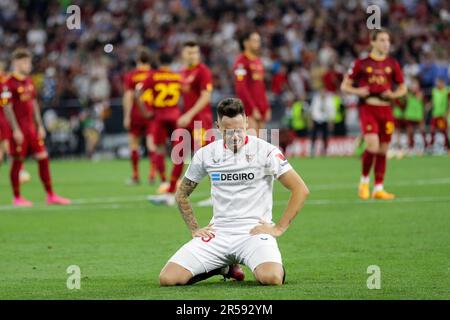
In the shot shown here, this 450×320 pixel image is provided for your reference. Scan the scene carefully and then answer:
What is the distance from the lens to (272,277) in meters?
8.43

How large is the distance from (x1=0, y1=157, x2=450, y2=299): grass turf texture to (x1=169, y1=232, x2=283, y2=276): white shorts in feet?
0.65

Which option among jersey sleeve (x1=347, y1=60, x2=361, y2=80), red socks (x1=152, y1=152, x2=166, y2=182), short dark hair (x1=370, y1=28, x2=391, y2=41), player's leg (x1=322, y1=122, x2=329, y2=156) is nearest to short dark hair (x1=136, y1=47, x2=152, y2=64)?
red socks (x1=152, y1=152, x2=166, y2=182)

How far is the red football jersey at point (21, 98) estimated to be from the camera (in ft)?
A: 55.1

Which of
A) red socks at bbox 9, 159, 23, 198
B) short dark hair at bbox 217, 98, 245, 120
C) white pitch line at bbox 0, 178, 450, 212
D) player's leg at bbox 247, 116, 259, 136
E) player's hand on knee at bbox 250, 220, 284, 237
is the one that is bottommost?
white pitch line at bbox 0, 178, 450, 212

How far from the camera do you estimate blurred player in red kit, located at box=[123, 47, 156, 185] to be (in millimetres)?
20094

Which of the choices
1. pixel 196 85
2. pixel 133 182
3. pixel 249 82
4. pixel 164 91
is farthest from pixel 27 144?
pixel 133 182

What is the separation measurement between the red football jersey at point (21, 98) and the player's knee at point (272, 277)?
9222mm

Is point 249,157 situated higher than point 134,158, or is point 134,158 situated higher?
point 249,157

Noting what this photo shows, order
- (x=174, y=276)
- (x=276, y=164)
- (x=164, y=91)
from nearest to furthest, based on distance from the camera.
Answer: (x=174, y=276) → (x=276, y=164) → (x=164, y=91)

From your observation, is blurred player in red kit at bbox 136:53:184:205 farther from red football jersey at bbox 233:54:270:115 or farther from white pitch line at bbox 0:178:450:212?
red football jersey at bbox 233:54:270:115

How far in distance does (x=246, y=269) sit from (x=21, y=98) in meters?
8.03

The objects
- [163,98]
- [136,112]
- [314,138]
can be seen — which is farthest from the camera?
[314,138]

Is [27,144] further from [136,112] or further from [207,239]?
[207,239]
